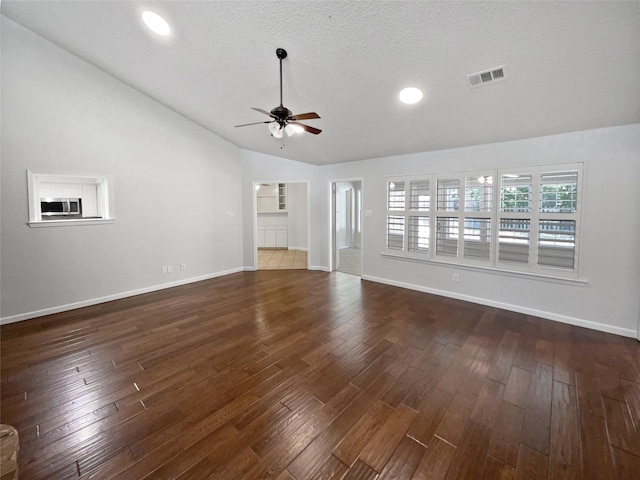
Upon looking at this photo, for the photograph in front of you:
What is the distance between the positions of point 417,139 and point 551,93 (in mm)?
1613

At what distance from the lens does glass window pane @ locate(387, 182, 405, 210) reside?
4.86m

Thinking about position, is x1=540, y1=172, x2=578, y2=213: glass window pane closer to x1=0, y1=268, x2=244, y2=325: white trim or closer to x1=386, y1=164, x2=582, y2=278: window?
x1=386, y1=164, x2=582, y2=278: window

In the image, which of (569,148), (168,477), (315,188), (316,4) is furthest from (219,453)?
(315,188)

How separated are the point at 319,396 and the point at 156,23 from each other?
398 cm

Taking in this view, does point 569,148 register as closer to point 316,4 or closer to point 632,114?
point 632,114

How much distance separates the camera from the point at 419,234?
4688mm

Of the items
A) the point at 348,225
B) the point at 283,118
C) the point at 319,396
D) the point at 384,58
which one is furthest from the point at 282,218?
the point at 319,396

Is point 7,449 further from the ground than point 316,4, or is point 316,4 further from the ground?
point 316,4

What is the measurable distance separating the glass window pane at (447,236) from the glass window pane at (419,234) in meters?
0.19

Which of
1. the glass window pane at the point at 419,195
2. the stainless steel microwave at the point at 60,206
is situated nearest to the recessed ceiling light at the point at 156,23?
the stainless steel microwave at the point at 60,206

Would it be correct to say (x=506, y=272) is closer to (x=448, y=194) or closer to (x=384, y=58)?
(x=448, y=194)

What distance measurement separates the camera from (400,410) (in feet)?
6.37

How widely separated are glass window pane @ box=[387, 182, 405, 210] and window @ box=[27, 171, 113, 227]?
4.60 metres

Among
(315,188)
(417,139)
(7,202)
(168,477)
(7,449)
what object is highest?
(417,139)
